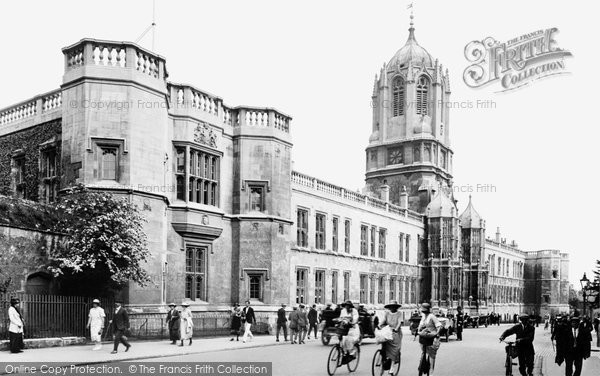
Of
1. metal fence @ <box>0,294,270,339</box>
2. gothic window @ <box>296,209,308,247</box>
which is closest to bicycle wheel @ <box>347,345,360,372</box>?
metal fence @ <box>0,294,270,339</box>

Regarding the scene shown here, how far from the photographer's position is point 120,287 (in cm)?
2273

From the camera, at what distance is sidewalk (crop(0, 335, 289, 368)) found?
1658 centimetres

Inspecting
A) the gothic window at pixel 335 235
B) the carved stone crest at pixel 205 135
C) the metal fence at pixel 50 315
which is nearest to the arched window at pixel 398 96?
the gothic window at pixel 335 235

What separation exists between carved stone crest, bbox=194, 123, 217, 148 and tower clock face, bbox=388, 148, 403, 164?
3600 centimetres

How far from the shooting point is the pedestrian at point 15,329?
1720 cm

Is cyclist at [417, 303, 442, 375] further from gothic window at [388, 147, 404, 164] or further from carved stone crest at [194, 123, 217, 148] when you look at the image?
gothic window at [388, 147, 404, 164]

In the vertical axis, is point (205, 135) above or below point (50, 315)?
above

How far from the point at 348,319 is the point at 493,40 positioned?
16394 mm

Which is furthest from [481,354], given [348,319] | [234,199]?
[234,199]

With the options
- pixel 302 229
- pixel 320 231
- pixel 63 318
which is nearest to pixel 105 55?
pixel 63 318

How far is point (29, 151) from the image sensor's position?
2730cm

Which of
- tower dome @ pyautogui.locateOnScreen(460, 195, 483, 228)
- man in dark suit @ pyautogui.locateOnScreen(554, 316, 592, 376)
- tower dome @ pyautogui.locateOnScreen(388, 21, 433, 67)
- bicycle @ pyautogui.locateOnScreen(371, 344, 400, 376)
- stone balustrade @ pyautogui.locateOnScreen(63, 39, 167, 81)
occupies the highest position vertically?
tower dome @ pyautogui.locateOnScreen(388, 21, 433, 67)

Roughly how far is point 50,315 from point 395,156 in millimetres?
46186

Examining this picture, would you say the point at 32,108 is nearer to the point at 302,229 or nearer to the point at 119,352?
the point at 119,352
